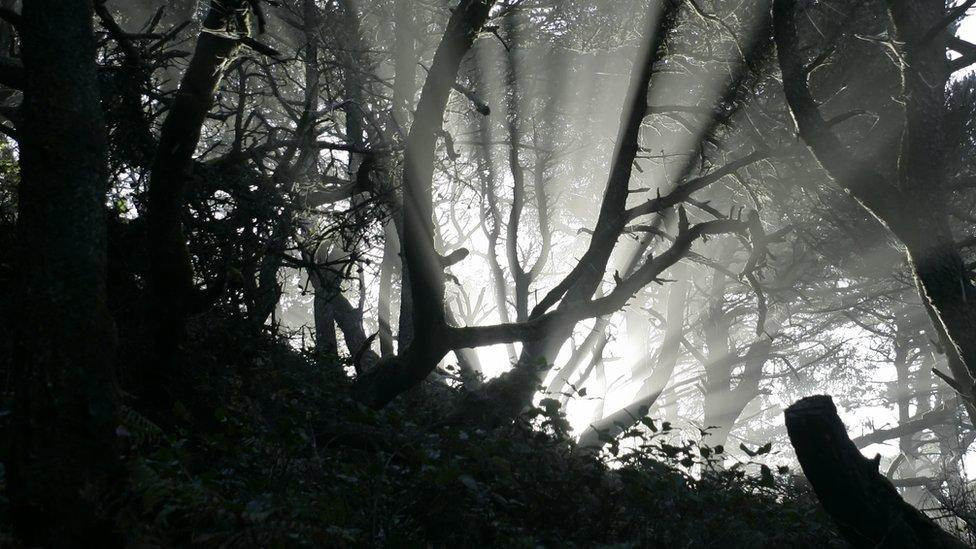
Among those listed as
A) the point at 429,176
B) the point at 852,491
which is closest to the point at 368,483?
the point at 429,176

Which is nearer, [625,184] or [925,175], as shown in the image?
[925,175]

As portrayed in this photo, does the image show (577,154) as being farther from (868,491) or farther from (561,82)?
(868,491)

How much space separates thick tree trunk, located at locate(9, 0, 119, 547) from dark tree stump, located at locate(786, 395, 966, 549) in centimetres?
417

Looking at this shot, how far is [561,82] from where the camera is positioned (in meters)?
13.2

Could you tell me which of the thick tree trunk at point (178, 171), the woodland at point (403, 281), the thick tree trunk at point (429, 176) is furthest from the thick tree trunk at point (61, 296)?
the thick tree trunk at point (429, 176)

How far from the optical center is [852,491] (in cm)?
467

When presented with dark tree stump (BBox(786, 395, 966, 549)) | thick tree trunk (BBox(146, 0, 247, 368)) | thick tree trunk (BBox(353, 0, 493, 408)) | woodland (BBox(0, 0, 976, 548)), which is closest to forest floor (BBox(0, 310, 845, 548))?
woodland (BBox(0, 0, 976, 548))

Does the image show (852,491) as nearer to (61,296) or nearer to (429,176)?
(429,176)

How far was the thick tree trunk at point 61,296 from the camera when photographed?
8.05 feet

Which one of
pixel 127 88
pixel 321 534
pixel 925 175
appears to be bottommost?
pixel 321 534

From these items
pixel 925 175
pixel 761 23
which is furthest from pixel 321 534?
pixel 761 23

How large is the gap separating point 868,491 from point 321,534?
12.3 ft

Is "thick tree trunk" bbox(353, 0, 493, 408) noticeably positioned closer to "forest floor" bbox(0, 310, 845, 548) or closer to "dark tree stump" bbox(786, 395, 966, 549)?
"forest floor" bbox(0, 310, 845, 548)

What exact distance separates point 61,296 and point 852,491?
465cm
